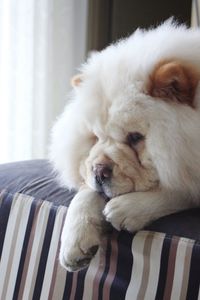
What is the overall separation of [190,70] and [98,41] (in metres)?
1.57

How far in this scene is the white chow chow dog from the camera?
93 centimetres

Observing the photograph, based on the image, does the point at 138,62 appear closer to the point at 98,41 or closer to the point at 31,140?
the point at 31,140

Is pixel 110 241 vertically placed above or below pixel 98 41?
below

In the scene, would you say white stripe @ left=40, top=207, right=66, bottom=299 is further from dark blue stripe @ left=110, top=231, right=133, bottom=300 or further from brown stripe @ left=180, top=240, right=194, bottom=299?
brown stripe @ left=180, top=240, right=194, bottom=299

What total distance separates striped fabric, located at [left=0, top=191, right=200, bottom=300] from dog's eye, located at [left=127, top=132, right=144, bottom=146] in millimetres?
187

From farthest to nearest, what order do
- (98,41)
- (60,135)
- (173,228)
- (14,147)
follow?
(98,41)
(14,147)
(60,135)
(173,228)

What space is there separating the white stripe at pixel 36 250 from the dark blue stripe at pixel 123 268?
21 centimetres

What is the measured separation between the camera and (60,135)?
3.85 ft

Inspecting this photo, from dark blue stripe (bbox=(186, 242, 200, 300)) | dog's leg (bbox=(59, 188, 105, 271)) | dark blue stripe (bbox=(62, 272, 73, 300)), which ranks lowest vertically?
dark blue stripe (bbox=(62, 272, 73, 300))

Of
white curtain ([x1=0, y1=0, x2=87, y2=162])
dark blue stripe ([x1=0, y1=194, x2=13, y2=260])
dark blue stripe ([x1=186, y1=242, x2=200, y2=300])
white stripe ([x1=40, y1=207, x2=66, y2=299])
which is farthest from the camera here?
white curtain ([x1=0, y1=0, x2=87, y2=162])

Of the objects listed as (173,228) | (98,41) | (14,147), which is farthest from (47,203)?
(98,41)

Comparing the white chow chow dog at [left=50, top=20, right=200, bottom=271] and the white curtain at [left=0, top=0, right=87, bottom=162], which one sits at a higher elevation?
the white curtain at [left=0, top=0, right=87, bottom=162]

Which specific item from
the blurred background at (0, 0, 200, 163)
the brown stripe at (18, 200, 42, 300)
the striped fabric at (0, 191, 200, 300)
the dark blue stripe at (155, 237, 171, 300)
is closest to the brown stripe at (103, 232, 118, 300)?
the striped fabric at (0, 191, 200, 300)

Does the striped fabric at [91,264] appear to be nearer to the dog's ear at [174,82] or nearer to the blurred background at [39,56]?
the dog's ear at [174,82]
